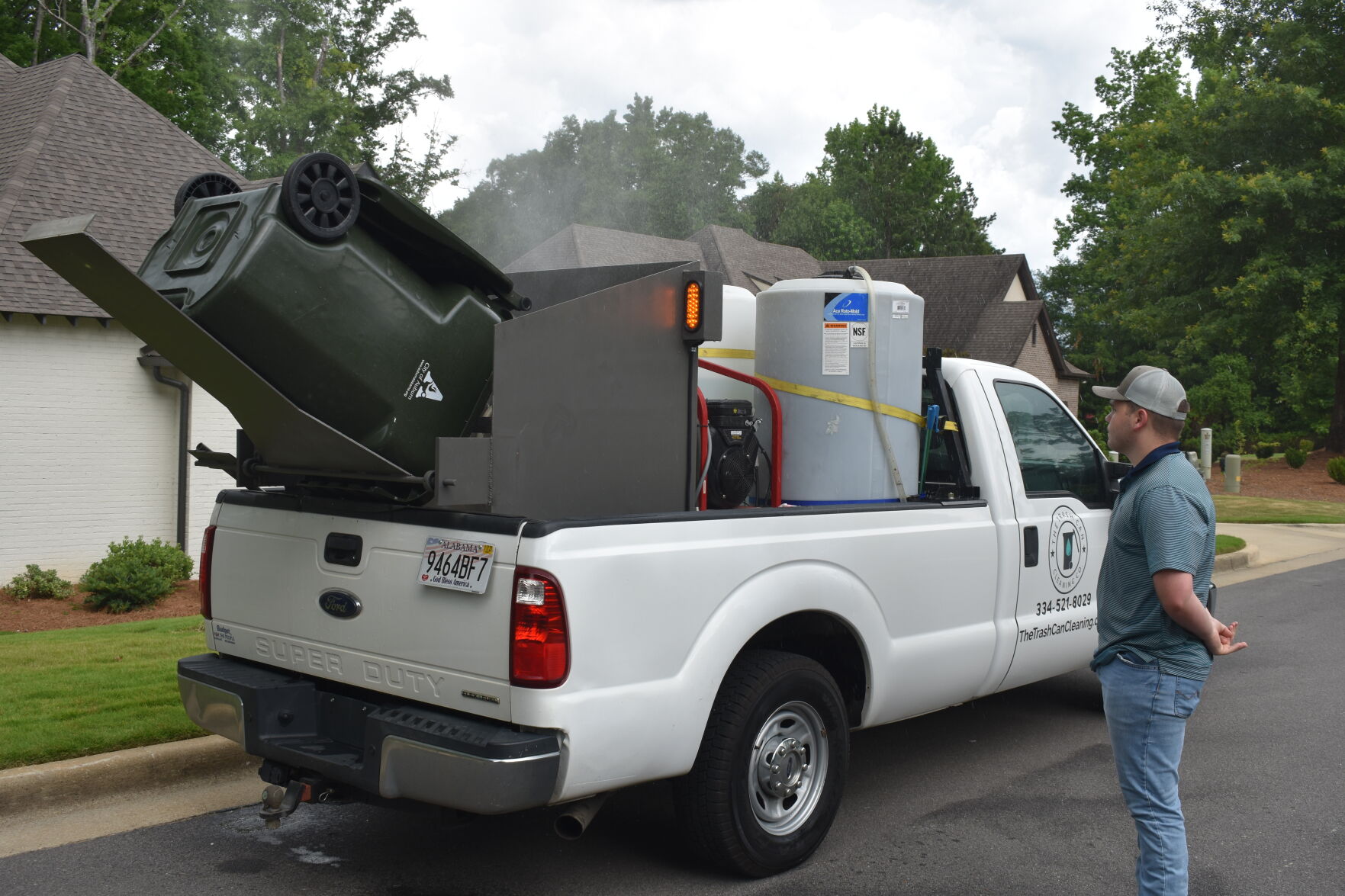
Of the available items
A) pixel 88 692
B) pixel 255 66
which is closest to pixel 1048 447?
pixel 88 692

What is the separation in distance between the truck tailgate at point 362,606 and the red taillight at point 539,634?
6 cm

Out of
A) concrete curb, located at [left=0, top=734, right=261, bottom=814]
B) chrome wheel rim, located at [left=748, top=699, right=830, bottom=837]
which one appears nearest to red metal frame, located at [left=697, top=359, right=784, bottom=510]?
chrome wheel rim, located at [left=748, top=699, right=830, bottom=837]

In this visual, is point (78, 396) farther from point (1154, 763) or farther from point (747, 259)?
point (747, 259)

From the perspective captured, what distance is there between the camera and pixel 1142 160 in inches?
1622

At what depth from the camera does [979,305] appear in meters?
45.1

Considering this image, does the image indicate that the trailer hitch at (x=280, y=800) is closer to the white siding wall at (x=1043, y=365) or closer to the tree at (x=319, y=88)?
the tree at (x=319, y=88)

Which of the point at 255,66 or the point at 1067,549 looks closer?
the point at 1067,549

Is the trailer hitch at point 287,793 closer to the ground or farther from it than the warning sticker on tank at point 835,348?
closer to the ground

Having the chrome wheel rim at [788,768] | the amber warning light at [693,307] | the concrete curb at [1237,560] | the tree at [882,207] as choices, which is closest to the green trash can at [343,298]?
the amber warning light at [693,307]

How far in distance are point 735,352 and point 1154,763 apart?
2.56 m

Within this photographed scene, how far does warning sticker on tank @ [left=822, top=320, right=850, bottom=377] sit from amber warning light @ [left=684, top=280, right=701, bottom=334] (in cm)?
88

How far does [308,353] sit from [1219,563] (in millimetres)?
12823

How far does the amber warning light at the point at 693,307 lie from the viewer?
4.18 metres

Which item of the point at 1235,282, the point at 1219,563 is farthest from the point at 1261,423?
the point at 1219,563
